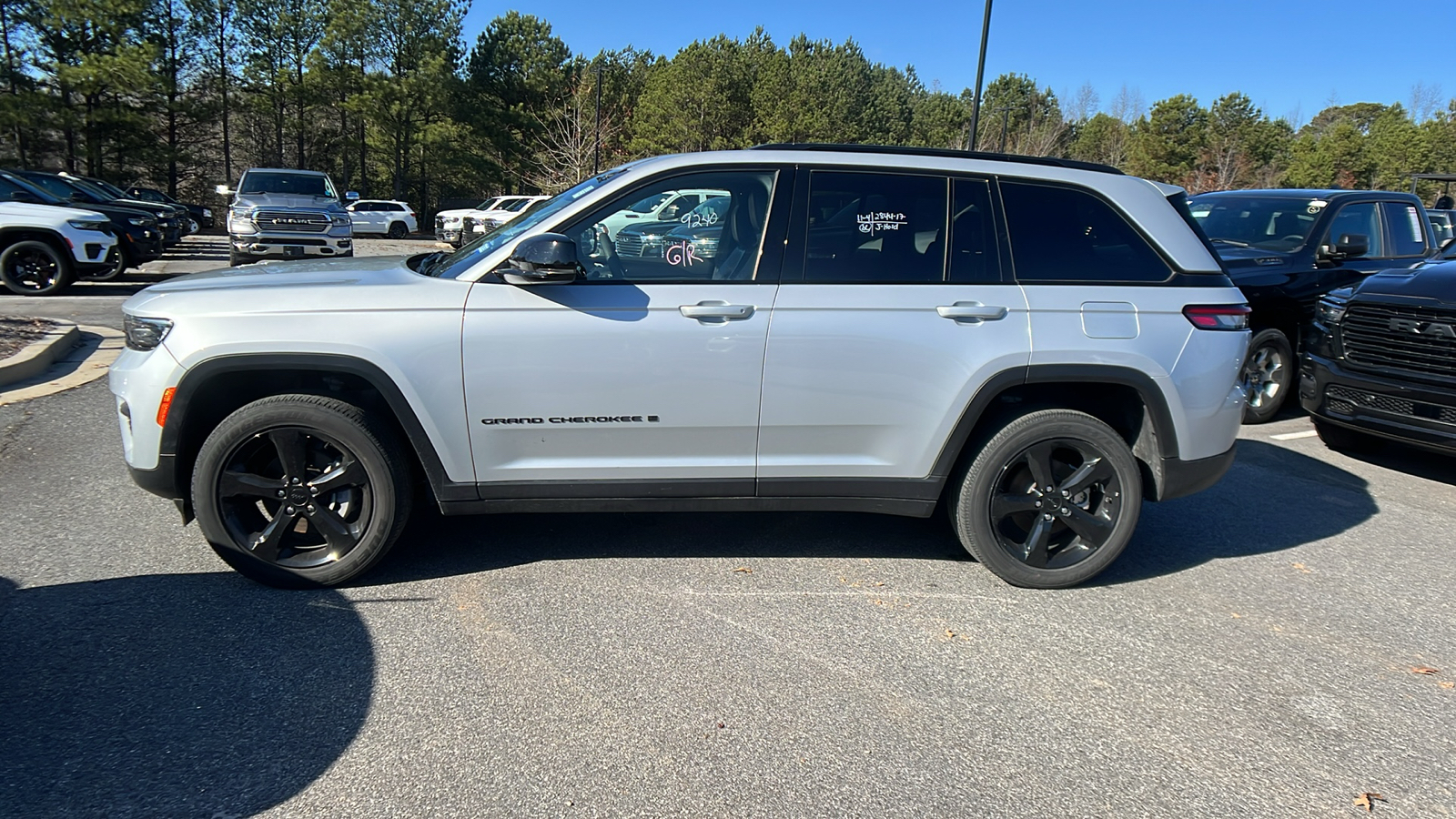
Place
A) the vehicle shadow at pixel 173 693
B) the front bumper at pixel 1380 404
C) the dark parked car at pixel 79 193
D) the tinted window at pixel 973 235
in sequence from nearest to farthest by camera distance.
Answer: the vehicle shadow at pixel 173 693
the tinted window at pixel 973 235
the front bumper at pixel 1380 404
the dark parked car at pixel 79 193

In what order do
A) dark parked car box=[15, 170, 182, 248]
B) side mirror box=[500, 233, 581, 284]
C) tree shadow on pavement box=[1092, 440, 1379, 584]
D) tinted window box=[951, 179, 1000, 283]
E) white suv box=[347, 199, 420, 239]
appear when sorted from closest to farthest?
side mirror box=[500, 233, 581, 284], tinted window box=[951, 179, 1000, 283], tree shadow on pavement box=[1092, 440, 1379, 584], dark parked car box=[15, 170, 182, 248], white suv box=[347, 199, 420, 239]

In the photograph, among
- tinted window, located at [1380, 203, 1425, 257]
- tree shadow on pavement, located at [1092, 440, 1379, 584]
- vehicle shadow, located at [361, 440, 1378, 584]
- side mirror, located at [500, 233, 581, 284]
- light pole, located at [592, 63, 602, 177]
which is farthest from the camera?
light pole, located at [592, 63, 602, 177]

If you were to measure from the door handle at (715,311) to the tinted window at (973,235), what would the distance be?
36.9 inches

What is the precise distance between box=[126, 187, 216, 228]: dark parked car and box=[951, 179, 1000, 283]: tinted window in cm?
2407

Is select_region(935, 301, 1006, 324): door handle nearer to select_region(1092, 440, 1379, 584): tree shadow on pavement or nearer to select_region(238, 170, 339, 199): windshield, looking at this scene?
select_region(1092, 440, 1379, 584): tree shadow on pavement

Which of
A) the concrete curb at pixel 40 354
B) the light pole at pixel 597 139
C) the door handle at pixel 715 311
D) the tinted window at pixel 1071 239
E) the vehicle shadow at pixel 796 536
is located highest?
the light pole at pixel 597 139

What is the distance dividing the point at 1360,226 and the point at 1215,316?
5825 millimetres

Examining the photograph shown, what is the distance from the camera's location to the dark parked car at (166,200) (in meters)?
24.5

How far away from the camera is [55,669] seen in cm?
307

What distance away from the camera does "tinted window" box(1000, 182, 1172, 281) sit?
3.95m

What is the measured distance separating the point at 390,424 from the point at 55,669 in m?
1.39

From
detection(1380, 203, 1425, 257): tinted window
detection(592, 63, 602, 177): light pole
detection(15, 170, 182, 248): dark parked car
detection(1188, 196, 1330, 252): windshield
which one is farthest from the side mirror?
detection(592, 63, 602, 177): light pole

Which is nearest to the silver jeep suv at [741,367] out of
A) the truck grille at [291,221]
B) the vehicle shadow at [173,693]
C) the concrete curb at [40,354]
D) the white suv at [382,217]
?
the vehicle shadow at [173,693]

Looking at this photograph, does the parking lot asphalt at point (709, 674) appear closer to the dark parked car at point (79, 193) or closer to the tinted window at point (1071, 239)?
the tinted window at point (1071, 239)
